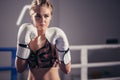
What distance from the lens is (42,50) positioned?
1431 mm

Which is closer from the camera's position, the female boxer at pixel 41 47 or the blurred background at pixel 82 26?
the female boxer at pixel 41 47

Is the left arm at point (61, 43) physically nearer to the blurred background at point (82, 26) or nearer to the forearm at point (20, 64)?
the blurred background at point (82, 26)

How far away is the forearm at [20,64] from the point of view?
1425mm

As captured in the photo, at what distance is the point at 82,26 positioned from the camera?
1.72 metres

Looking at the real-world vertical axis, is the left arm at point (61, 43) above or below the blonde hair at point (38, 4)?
below

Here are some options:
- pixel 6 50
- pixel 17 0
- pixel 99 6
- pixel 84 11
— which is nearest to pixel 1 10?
pixel 17 0

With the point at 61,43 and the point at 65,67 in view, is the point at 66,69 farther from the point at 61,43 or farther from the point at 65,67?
the point at 61,43

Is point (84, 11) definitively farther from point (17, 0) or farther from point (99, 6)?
point (17, 0)

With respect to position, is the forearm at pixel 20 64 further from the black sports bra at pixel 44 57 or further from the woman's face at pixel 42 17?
the woman's face at pixel 42 17

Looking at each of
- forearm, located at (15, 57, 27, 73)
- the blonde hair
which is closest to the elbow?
forearm, located at (15, 57, 27, 73)

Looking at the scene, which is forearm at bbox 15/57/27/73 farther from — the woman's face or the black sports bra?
the woman's face

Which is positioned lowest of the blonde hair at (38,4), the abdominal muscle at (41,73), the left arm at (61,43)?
the abdominal muscle at (41,73)

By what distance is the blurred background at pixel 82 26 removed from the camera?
1.56 meters

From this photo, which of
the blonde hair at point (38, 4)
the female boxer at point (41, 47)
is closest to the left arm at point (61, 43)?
the female boxer at point (41, 47)
